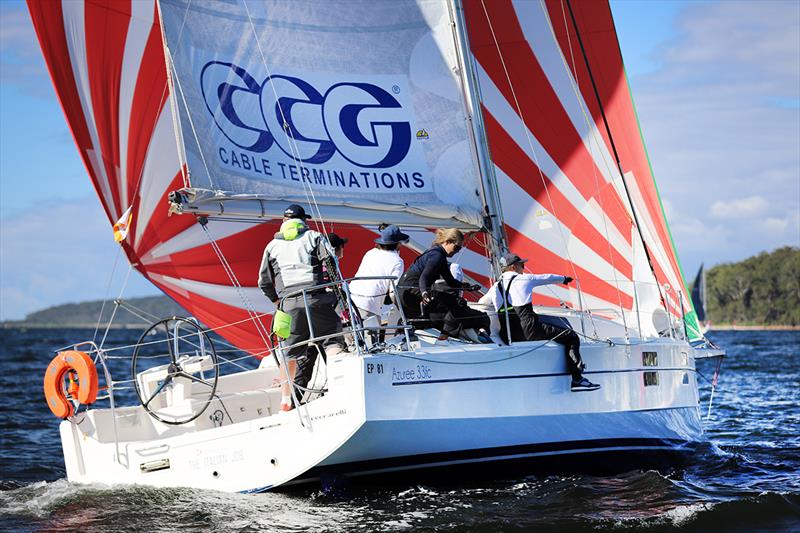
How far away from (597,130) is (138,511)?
19.7 feet

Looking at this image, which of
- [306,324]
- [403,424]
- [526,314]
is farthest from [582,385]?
[306,324]

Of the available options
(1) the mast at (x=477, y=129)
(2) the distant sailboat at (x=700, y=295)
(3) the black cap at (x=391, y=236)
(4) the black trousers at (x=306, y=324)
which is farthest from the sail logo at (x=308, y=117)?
(2) the distant sailboat at (x=700, y=295)

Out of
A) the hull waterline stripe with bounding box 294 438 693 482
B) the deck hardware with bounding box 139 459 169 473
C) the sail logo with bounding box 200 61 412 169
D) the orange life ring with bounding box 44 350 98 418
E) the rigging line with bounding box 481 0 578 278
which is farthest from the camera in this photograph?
the rigging line with bounding box 481 0 578 278

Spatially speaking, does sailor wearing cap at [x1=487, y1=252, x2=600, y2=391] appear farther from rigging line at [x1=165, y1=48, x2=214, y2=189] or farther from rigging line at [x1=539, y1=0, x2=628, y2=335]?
rigging line at [x1=539, y1=0, x2=628, y2=335]

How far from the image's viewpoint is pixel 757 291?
78.2 m

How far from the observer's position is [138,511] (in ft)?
21.0

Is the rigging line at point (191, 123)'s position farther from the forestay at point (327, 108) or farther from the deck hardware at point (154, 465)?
the deck hardware at point (154, 465)

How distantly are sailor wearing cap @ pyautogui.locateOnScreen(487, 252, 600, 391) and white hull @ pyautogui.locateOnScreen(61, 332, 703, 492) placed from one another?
0.28ft

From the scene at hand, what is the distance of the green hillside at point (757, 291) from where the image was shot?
253ft

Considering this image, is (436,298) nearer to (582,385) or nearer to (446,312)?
(446,312)

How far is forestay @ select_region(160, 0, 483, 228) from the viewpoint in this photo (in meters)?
7.58

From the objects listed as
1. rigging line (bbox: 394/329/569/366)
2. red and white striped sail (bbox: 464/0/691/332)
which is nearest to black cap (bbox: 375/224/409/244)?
rigging line (bbox: 394/329/569/366)

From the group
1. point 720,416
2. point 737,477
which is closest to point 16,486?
point 737,477

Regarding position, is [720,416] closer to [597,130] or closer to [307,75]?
[597,130]
